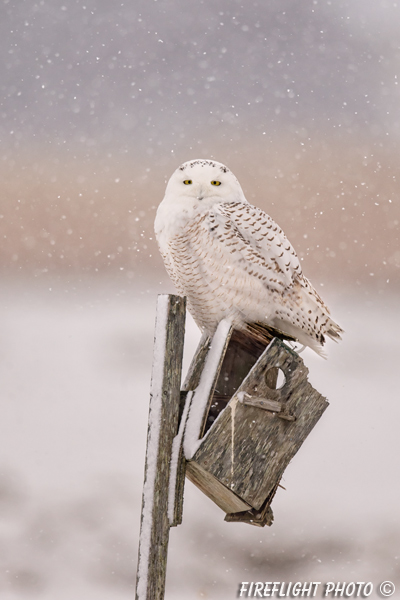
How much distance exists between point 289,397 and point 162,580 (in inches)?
26.6

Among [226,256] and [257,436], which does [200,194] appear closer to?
[226,256]

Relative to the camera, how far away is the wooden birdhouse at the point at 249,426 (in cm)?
171

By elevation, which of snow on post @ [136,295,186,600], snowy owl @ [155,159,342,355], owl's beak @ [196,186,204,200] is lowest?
snow on post @ [136,295,186,600]

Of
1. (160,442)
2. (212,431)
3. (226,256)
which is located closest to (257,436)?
(212,431)

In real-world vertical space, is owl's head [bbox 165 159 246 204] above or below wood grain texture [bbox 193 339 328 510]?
above

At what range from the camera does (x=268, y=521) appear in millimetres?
1915

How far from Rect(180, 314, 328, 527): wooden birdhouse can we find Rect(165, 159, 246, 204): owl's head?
46 cm

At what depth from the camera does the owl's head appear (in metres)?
1.92

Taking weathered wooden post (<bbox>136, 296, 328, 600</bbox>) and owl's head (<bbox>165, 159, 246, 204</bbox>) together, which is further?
owl's head (<bbox>165, 159, 246, 204</bbox>)

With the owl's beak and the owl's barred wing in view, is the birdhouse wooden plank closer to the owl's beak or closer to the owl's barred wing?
the owl's barred wing

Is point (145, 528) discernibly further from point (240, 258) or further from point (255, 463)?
point (240, 258)

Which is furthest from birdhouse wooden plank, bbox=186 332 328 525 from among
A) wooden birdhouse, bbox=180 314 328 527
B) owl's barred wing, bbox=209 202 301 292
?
owl's barred wing, bbox=209 202 301 292

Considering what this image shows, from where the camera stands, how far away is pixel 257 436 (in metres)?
1.78

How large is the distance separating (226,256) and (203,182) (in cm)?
27
